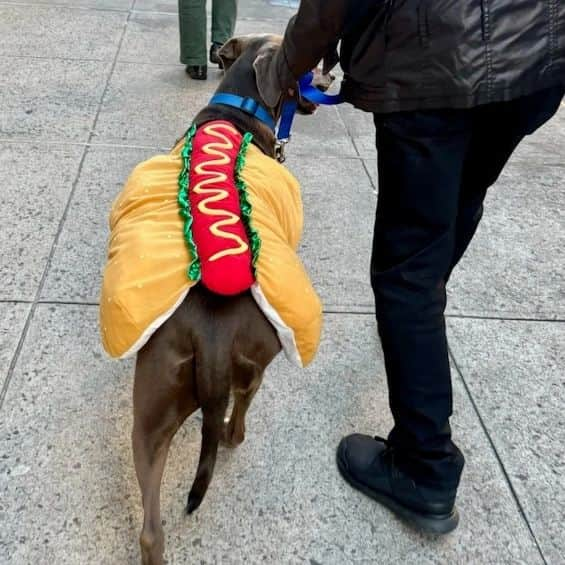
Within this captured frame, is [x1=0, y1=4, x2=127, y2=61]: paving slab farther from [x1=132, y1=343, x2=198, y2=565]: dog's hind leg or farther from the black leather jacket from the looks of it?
[x1=132, y1=343, x2=198, y2=565]: dog's hind leg

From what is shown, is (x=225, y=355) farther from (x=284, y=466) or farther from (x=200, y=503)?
(x=284, y=466)

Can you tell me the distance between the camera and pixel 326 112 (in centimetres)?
547

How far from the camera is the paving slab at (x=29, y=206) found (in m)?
3.29

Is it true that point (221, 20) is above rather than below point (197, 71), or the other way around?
above

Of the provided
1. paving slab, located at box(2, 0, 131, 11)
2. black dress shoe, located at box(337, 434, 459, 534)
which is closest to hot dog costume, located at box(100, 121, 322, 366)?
black dress shoe, located at box(337, 434, 459, 534)

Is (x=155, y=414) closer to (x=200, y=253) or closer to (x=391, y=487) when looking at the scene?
(x=200, y=253)

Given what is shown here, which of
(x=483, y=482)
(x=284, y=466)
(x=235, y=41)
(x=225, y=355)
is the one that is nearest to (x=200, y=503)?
(x=284, y=466)

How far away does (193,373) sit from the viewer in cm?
182

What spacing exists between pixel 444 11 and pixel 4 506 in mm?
2202

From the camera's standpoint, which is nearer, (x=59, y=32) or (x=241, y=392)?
(x=241, y=392)

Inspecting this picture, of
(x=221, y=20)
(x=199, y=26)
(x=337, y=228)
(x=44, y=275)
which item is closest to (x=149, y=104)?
(x=199, y=26)

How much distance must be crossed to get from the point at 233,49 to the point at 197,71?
2.57 metres

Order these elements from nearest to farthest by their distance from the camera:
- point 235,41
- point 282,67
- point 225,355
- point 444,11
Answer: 1. point 444,11
2. point 225,355
3. point 282,67
4. point 235,41

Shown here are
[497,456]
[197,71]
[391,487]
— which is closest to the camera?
[391,487]
